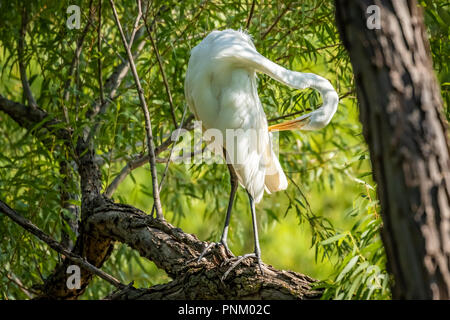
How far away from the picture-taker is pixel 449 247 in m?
0.74

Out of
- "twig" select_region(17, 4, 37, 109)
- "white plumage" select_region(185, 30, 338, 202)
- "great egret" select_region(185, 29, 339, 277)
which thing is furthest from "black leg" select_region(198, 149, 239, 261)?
"twig" select_region(17, 4, 37, 109)

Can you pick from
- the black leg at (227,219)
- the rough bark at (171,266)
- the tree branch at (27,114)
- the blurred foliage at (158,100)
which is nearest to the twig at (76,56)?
the blurred foliage at (158,100)

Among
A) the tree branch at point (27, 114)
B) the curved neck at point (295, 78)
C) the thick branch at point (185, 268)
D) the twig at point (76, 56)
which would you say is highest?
the twig at point (76, 56)

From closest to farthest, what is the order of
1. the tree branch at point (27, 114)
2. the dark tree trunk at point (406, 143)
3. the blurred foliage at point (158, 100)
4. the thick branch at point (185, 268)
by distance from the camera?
the dark tree trunk at point (406, 143)
the thick branch at point (185, 268)
the blurred foliage at point (158, 100)
the tree branch at point (27, 114)

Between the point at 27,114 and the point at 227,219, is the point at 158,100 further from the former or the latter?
the point at 227,219

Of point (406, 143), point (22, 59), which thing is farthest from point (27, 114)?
point (406, 143)

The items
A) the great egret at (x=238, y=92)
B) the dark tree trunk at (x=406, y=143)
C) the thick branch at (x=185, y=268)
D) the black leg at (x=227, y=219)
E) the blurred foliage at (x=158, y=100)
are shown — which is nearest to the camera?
the dark tree trunk at (x=406, y=143)

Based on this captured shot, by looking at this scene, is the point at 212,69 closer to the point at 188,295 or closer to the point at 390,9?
the point at 188,295

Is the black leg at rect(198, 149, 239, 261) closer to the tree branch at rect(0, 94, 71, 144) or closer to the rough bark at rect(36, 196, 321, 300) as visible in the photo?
the rough bark at rect(36, 196, 321, 300)

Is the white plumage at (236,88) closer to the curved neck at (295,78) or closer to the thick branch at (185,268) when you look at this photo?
the curved neck at (295,78)

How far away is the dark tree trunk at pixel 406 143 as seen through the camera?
74 centimetres

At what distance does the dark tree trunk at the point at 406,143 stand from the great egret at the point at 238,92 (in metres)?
0.69

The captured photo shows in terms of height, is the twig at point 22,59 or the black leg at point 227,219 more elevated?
the twig at point 22,59

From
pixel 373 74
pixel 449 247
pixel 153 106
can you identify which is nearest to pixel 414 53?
pixel 373 74
